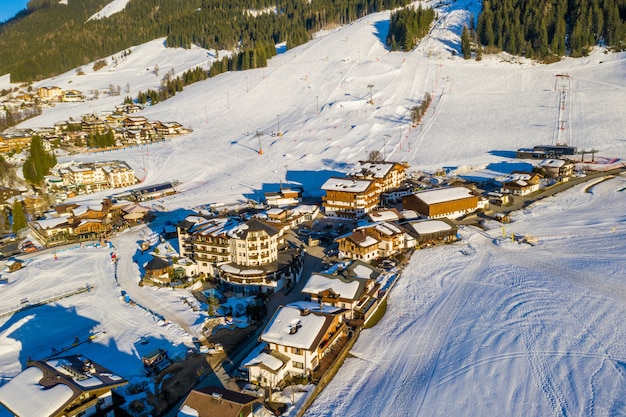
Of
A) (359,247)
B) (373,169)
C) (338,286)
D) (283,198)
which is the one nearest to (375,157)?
(373,169)

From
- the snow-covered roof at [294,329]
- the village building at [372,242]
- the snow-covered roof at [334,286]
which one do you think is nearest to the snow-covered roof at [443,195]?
the village building at [372,242]

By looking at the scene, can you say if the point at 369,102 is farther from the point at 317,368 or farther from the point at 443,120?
the point at 317,368

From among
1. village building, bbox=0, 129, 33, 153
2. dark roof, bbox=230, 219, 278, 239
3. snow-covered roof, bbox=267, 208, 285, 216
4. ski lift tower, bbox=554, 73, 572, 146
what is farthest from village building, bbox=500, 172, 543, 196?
village building, bbox=0, 129, 33, 153

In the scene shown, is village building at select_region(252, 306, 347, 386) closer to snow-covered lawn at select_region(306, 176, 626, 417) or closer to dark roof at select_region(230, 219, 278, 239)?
snow-covered lawn at select_region(306, 176, 626, 417)

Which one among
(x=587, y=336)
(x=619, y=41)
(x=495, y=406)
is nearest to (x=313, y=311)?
(x=495, y=406)

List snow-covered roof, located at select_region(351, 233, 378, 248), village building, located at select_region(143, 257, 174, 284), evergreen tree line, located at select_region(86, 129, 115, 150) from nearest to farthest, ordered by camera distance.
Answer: village building, located at select_region(143, 257, 174, 284) → snow-covered roof, located at select_region(351, 233, 378, 248) → evergreen tree line, located at select_region(86, 129, 115, 150)

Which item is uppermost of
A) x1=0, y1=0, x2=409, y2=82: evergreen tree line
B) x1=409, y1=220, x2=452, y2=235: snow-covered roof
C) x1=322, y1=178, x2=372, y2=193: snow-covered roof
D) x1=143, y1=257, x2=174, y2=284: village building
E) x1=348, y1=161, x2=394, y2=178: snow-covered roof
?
x1=0, y1=0, x2=409, y2=82: evergreen tree line

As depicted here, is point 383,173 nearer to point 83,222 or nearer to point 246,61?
point 83,222
